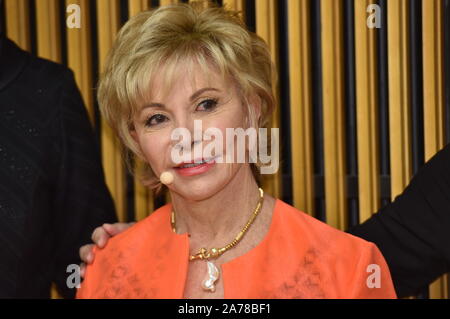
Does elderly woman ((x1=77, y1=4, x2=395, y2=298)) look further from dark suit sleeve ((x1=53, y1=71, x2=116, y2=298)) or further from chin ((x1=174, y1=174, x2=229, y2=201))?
dark suit sleeve ((x1=53, y1=71, x2=116, y2=298))

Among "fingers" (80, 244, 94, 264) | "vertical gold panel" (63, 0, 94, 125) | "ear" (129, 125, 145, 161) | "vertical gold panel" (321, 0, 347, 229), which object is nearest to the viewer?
"ear" (129, 125, 145, 161)

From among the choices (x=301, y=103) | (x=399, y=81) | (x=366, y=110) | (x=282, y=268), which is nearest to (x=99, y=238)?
(x=282, y=268)

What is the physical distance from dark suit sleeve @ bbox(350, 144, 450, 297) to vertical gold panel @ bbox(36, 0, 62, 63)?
39.9 inches

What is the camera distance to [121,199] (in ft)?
7.03

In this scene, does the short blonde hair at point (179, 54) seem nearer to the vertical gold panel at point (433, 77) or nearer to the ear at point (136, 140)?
the ear at point (136, 140)

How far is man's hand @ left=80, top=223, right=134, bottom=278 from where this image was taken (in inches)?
73.0

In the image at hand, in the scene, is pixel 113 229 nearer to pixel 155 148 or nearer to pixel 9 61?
pixel 155 148

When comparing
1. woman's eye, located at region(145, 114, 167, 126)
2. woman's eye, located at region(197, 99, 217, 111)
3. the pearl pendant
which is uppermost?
woman's eye, located at region(197, 99, 217, 111)

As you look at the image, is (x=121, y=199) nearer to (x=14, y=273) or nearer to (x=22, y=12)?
(x=14, y=273)

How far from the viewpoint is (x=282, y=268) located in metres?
1.64

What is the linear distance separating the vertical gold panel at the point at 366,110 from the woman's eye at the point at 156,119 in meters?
0.60

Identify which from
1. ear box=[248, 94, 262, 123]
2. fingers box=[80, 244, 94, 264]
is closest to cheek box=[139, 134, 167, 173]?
ear box=[248, 94, 262, 123]

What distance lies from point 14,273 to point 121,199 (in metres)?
0.39

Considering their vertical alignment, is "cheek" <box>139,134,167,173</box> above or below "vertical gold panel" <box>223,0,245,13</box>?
below
